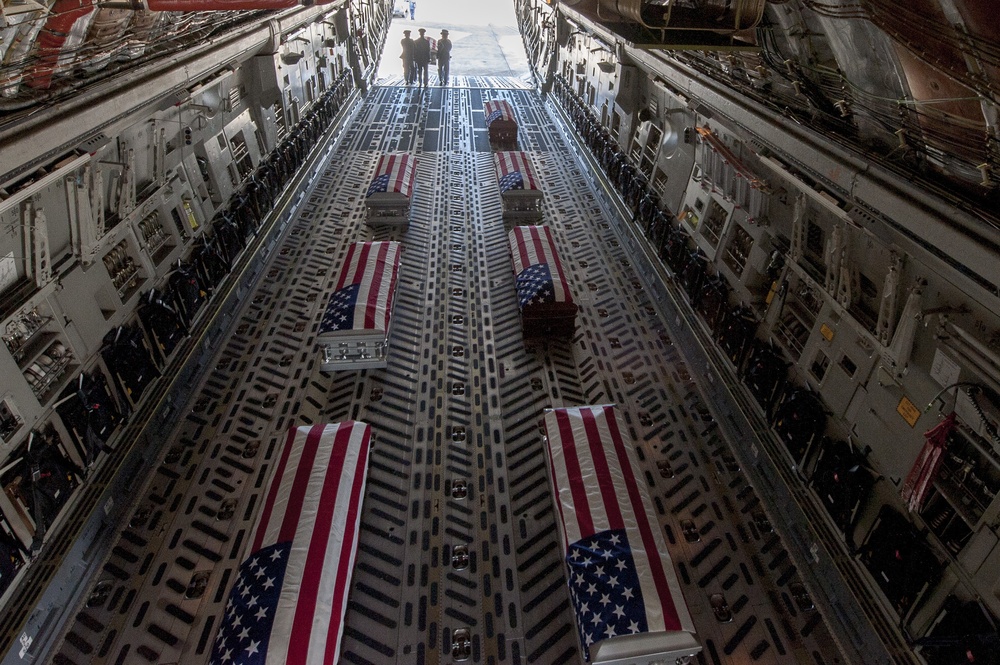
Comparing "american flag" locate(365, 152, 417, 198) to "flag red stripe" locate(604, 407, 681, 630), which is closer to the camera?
"flag red stripe" locate(604, 407, 681, 630)

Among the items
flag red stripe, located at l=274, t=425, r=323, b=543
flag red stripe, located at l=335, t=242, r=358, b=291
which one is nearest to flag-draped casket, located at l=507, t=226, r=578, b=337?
flag red stripe, located at l=335, t=242, r=358, b=291

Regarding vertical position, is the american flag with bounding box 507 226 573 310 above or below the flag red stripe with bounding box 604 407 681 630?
above

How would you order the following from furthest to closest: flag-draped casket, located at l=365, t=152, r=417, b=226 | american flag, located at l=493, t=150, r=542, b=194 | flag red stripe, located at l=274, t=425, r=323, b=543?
1. american flag, located at l=493, t=150, r=542, b=194
2. flag-draped casket, located at l=365, t=152, r=417, b=226
3. flag red stripe, located at l=274, t=425, r=323, b=543

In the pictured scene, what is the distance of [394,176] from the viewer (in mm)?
9984

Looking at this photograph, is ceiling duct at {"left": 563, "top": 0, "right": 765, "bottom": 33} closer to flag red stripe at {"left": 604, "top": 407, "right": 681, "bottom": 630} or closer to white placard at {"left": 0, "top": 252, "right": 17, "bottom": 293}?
flag red stripe at {"left": 604, "top": 407, "right": 681, "bottom": 630}

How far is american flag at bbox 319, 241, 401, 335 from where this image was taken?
6383mm

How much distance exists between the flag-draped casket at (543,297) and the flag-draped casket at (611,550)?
1.90 m

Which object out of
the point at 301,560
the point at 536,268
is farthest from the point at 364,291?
the point at 301,560

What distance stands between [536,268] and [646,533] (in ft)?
13.3

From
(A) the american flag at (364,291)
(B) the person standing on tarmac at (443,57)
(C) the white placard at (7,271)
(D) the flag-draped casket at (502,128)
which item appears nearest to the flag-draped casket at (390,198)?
(A) the american flag at (364,291)

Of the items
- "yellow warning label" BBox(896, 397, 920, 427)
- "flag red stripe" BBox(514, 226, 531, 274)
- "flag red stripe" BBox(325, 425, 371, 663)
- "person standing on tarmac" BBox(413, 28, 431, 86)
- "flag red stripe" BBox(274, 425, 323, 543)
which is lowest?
"flag red stripe" BBox(325, 425, 371, 663)

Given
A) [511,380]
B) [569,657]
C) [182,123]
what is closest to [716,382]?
[511,380]

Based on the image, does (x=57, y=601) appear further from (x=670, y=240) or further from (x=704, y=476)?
(x=670, y=240)

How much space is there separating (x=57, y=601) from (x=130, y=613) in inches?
19.1
